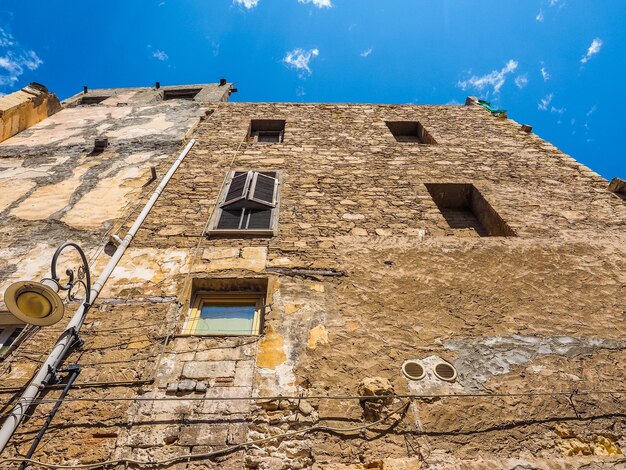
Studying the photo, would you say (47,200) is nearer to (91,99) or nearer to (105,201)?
(105,201)

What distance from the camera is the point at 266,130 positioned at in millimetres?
8430

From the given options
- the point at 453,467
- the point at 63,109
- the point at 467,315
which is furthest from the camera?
the point at 63,109

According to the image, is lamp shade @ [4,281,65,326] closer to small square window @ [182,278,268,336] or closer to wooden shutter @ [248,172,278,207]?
small square window @ [182,278,268,336]

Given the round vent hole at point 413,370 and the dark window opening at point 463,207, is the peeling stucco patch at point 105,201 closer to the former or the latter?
the round vent hole at point 413,370

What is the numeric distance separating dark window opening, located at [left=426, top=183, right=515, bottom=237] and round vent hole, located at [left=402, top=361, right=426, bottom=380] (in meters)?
2.97

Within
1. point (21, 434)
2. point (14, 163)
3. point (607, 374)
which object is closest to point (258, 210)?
point (21, 434)

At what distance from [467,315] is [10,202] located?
648cm

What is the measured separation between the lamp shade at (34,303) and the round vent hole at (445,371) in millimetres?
3038

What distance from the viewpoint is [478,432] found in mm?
2621

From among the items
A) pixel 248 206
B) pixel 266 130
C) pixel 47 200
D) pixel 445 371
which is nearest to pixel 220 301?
pixel 248 206

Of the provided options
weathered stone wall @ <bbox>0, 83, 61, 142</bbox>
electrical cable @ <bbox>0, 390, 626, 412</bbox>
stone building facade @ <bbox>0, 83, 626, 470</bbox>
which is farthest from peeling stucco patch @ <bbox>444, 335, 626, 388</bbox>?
weathered stone wall @ <bbox>0, 83, 61, 142</bbox>

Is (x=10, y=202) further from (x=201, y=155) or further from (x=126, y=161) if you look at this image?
(x=201, y=155)

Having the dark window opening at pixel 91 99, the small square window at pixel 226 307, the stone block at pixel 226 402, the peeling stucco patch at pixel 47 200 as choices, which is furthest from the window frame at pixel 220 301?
the dark window opening at pixel 91 99

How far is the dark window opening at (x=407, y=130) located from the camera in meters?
8.16
